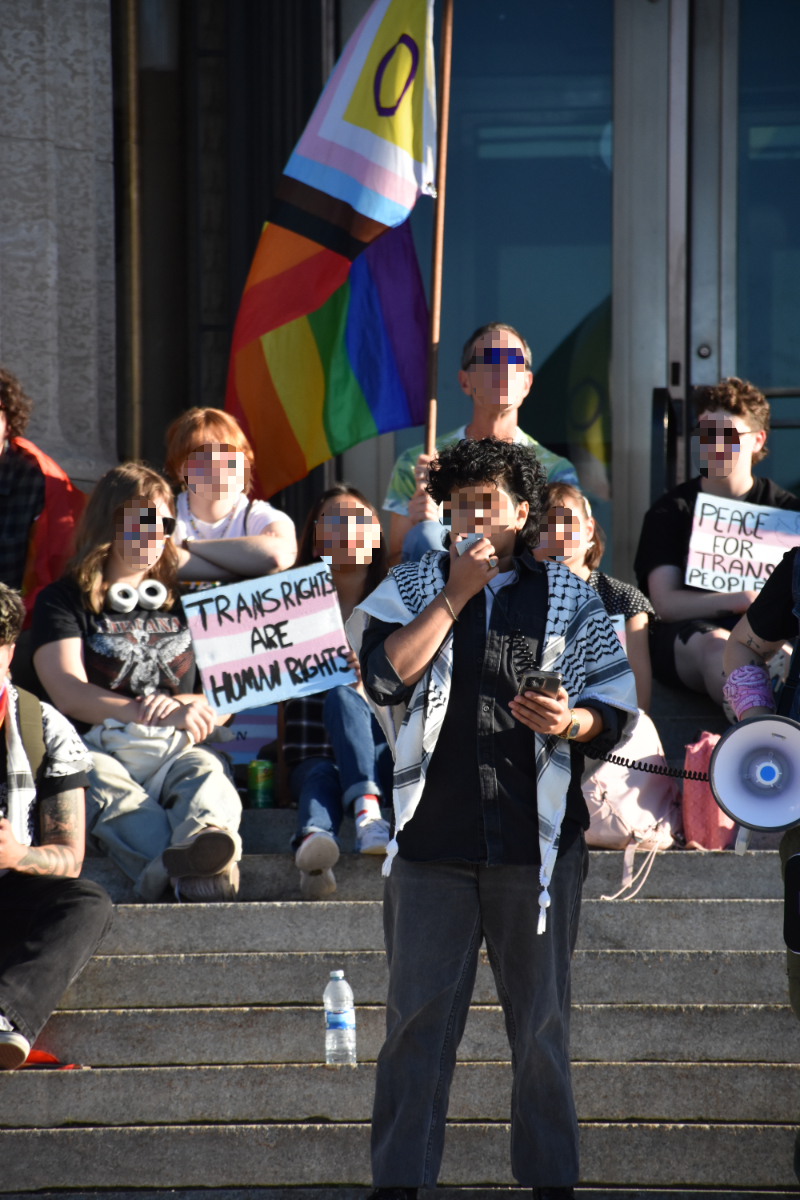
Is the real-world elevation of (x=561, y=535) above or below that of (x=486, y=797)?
above

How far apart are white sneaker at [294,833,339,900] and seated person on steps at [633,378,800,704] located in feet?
6.15

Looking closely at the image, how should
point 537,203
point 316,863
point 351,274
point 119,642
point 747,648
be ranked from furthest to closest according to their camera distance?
point 537,203, point 351,274, point 119,642, point 316,863, point 747,648

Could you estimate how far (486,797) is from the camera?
314 centimetres

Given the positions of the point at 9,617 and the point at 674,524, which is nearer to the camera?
the point at 9,617

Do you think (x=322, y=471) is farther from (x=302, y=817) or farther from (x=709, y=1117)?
(x=709, y=1117)

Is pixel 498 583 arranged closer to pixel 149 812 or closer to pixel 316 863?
pixel 316 863

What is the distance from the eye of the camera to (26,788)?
3971 mm

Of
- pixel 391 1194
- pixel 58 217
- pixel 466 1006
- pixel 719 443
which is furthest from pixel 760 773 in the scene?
pixel 58 217

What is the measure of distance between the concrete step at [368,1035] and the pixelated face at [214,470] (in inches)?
93.5

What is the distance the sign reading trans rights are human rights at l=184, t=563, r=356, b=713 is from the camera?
480 cm

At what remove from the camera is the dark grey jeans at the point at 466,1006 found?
3.01 meters

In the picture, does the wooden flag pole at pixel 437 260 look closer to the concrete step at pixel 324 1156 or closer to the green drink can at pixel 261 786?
the green drink can at pixel 261 786

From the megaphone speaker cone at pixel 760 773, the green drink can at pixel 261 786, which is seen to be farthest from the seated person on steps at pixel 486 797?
the green drink can at pixel 261 786

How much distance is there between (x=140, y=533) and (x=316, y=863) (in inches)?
55.1
